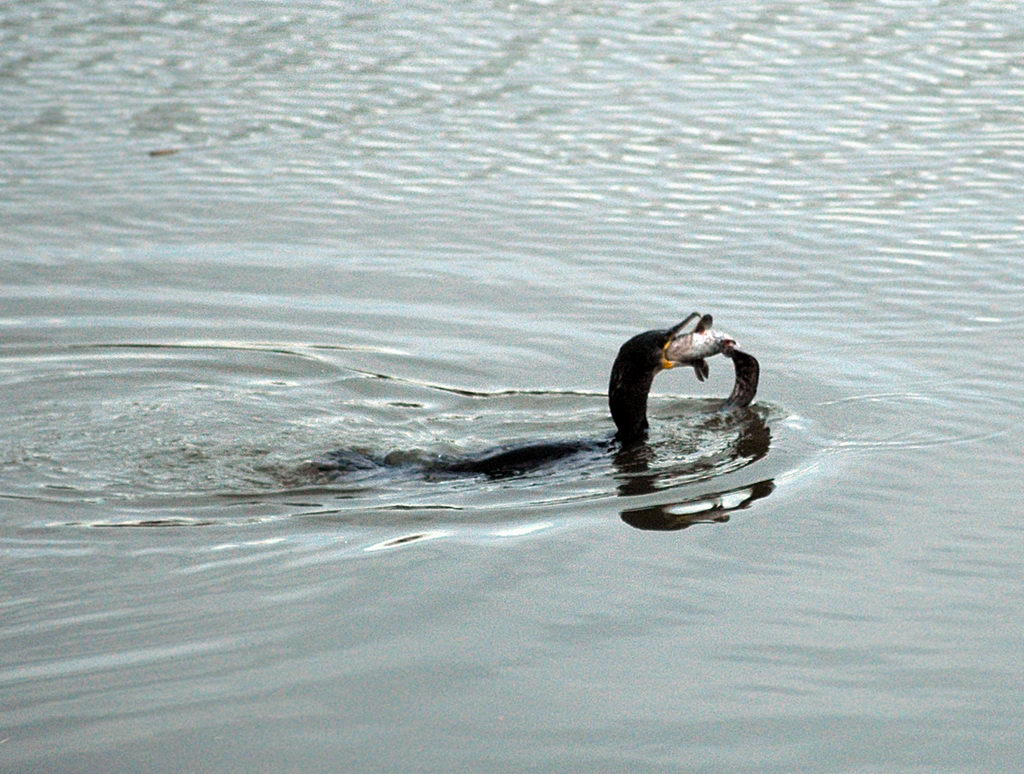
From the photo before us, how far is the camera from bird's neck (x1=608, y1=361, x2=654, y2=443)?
8.41 m

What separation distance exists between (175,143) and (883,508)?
845 centimetres

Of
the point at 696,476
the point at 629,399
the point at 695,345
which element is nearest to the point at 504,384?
the point at 629,399

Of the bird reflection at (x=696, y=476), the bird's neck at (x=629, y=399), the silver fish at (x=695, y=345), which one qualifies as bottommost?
the bird reflection at (x=696, y=476)

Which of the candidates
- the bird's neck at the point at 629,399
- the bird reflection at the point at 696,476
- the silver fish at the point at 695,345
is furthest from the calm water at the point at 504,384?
the silver fish at the point at 695,345

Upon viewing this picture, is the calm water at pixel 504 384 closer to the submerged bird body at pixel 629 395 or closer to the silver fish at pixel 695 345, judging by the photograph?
the submerged bird body at pixel 629 395

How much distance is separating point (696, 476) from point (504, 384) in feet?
5.70

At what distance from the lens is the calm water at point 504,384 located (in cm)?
582

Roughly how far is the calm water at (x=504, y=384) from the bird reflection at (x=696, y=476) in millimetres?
31

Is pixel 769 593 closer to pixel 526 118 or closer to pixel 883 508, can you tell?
pixel 883 508

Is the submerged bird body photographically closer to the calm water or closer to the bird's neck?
the bird's neck

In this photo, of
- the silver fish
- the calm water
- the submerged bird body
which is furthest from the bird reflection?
the silver fish

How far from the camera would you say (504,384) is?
31.5 feet

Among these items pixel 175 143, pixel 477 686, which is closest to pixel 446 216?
pixel 175 143

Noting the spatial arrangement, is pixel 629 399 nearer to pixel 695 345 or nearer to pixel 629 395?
pixel 629 395
